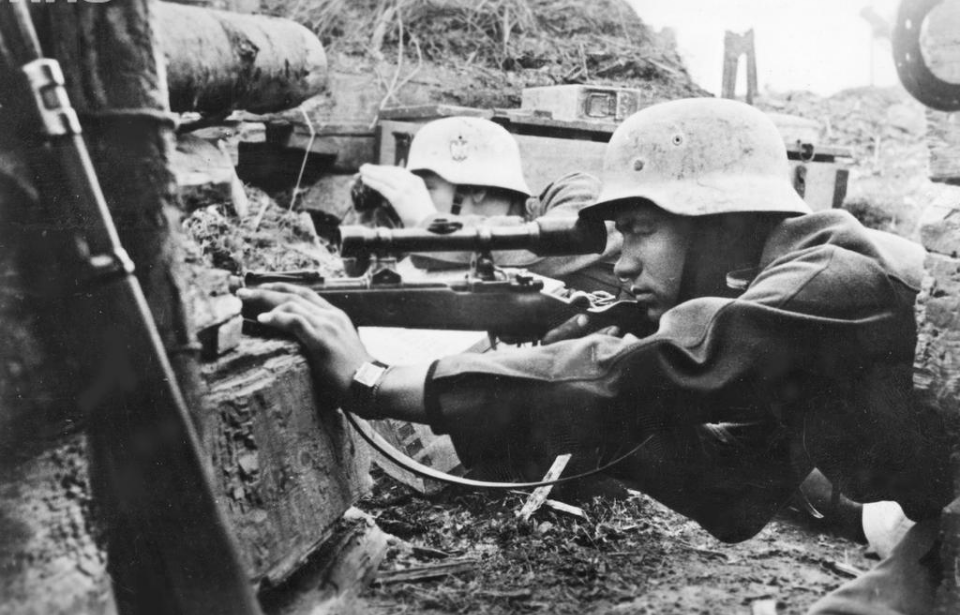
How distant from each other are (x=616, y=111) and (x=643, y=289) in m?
4.69

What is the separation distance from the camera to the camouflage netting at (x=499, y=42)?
845 centimetres

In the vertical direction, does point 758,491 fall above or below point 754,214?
below

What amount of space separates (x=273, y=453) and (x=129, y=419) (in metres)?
0.68

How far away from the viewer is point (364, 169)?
5668 millimetres

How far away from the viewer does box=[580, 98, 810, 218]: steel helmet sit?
2797mm

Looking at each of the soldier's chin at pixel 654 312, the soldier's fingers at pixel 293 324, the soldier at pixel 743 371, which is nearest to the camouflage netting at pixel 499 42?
the soldier's chin at pixel 654 312

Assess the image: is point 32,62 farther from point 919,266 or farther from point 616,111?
point 616,111

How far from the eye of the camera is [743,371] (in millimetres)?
2225

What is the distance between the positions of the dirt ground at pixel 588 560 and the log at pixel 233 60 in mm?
1694

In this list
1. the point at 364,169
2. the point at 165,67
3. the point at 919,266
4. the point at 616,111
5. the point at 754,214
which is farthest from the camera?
the point at 616,111

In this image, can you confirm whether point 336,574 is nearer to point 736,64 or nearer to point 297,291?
point 297,291

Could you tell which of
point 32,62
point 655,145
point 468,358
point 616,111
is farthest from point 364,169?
point 32,62

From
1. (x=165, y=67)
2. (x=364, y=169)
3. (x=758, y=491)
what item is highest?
(x=165, y=67)

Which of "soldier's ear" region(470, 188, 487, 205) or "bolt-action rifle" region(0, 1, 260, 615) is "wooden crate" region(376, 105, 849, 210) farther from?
"bolt-action rifle" region(0, 1, 260, 615)
